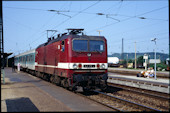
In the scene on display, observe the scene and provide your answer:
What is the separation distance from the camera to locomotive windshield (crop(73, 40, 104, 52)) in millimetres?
12477

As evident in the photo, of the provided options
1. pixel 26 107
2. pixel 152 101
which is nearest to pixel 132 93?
pixel 152 101

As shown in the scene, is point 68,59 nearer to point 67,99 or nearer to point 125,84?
point 67,99

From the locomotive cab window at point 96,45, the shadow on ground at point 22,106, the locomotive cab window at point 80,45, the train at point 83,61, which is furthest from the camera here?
the locomotive cab window at point 96,45

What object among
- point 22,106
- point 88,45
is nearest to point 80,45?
point 88,45

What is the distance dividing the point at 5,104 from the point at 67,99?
307cm

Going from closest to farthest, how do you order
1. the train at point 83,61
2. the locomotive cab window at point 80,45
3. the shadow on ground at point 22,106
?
the shadow on ground at point 22,106 < the train at point 83,61 < the locomotive cab window at point 80,45

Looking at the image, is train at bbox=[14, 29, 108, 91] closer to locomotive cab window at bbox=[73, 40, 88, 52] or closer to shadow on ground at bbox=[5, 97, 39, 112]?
locomotive cab window at bbox=[73, 40, 88, 52]

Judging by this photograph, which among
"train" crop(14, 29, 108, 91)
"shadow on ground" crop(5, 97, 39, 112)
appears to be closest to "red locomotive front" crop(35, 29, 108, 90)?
"train" crop(14, 29, 108, 91)

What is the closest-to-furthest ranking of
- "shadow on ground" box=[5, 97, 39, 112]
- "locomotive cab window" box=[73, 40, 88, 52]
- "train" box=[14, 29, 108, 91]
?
"shadow on ground" box=[5, 97, 39, 112]
"train" box=[14, 29, 108, 91]
"locomotive cab window" box=[73, 40, 88, 52]

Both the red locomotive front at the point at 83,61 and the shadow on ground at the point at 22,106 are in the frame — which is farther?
the red locomotive front at the point at 83,61

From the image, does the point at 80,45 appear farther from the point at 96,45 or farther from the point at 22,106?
the point at 22,106

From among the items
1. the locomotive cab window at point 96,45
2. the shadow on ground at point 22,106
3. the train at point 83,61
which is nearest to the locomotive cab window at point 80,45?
the train at point 83,61

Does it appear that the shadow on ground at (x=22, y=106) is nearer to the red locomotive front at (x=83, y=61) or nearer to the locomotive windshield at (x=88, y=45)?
the red locomotive front at (x=83, y=61)

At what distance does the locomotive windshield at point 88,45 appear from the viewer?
1248cm
